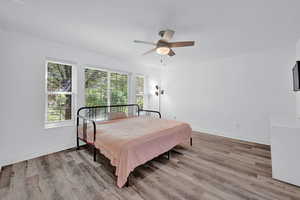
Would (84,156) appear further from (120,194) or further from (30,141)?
(120,194)

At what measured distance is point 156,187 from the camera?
5.81 feet

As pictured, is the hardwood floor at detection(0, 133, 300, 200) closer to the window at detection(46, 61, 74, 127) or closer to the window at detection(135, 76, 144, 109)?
the window at detection(46, 61, 74, 127)

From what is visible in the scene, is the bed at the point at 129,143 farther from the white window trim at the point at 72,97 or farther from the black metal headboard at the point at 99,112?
the white window trim at the point at 72,97

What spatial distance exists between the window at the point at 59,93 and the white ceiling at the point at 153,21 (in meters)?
0.67

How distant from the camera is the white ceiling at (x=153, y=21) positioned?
1678 millimetres

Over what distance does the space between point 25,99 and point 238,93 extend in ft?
17.4

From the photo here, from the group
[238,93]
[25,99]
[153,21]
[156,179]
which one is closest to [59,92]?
[25,99]

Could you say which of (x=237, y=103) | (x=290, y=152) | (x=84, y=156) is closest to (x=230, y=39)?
(x=237, y=103)

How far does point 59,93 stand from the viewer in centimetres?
300

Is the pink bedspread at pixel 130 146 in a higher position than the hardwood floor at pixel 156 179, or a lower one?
higher

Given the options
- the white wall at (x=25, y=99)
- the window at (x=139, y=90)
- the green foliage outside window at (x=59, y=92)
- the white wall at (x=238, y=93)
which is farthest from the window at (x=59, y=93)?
the white wall at (x=238, y=93)

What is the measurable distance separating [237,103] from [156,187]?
3419 millimetres

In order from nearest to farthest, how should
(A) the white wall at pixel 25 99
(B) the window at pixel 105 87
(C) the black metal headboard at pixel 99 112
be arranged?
(A) the white wall at pixel 25 99, (C) the black metal headboard at pixel 99 112, (B) the window at pixel 105 87

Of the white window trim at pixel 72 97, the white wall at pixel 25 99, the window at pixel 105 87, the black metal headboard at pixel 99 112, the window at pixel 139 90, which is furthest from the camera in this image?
the window at pixel 139 90
